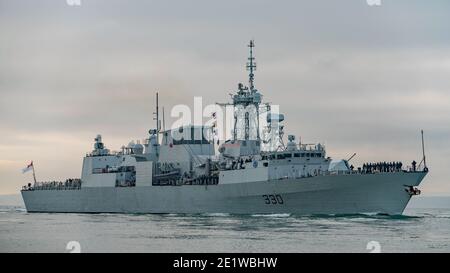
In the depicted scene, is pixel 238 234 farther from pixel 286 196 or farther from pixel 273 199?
pixel 273 199

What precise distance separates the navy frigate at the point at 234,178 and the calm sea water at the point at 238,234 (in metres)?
1.37

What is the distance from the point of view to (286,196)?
182 ft

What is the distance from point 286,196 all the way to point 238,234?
37.2 feet

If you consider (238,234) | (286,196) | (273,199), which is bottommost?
(238,234)

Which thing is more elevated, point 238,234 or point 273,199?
point 273,199

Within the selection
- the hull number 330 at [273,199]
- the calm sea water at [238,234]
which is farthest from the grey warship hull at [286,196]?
the calm sea water at [238,234]

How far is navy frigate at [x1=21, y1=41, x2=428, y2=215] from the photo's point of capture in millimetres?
53344

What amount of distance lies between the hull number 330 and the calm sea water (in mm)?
964

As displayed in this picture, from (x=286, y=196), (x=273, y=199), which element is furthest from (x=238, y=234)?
(x=273, y=199)

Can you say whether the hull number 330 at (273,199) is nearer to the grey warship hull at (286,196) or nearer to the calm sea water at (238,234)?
the grey warship hull at (286,196)

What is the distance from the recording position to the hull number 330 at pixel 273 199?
184 feet

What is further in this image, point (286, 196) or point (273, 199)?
point (273, 199)
